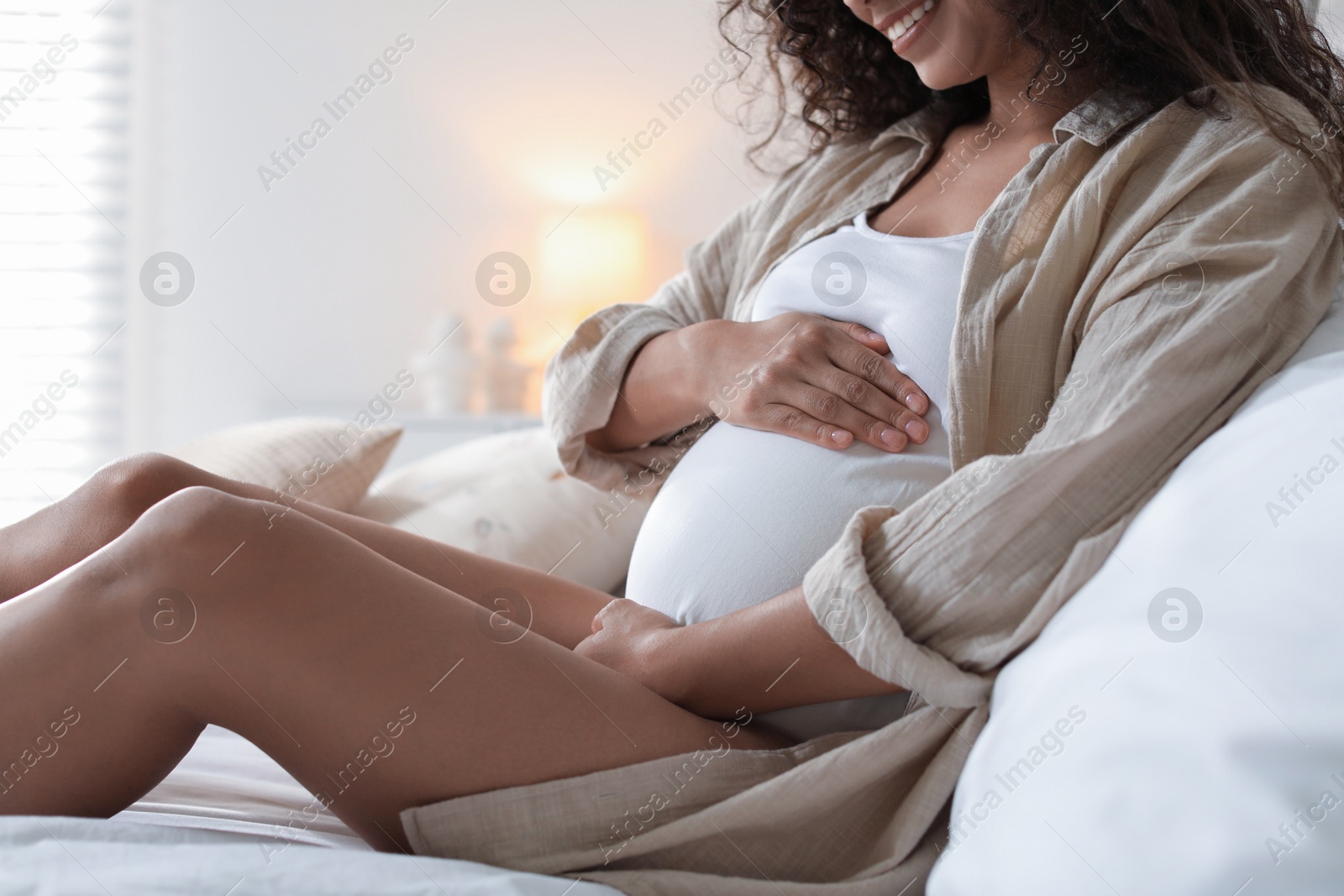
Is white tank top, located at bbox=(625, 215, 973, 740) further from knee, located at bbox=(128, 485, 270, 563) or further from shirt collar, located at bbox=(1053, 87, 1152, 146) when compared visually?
knee, located at bbox=(128, 485, 270, 563)

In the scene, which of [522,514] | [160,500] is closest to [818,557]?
[160,500]

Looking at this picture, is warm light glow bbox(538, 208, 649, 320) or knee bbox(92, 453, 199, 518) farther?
warm light glow bbox(538, 208, 649, 320)

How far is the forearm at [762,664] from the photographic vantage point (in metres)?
0.66

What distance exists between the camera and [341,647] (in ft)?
2.01

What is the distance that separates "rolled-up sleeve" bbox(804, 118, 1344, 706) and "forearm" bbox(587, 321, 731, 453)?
0.32 metres

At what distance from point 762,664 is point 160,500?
19.6 inches

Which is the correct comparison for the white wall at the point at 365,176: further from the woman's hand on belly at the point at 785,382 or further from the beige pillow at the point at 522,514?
the woman's hand on belly at the point at 785,382

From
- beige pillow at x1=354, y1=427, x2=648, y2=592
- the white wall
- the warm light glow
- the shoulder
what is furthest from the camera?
the white wall

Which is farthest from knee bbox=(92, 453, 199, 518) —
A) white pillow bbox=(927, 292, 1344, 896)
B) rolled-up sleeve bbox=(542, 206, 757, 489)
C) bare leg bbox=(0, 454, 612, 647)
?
white pillow bbox=(927, 292, 1344, 896)

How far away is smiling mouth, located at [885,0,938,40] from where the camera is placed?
91 centimetres

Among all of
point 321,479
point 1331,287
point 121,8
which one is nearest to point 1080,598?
point 1331,287

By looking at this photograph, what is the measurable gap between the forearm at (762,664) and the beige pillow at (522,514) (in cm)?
61

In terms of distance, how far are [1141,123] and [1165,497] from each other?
0.35 m

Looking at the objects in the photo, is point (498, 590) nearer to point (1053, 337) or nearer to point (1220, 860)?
point (1053, 337)
